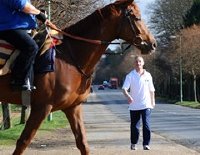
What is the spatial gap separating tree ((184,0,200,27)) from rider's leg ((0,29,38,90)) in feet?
220

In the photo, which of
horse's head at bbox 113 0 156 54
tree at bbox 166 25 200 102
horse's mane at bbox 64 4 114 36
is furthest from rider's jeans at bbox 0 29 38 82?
tree at bbox 166 25 200 102

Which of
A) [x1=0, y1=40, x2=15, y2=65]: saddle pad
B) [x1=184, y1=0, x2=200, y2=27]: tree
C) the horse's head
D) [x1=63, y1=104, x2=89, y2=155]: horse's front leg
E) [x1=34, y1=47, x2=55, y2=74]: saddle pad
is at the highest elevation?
[x1=184, y1=0, x2=200, y2=27]: tree

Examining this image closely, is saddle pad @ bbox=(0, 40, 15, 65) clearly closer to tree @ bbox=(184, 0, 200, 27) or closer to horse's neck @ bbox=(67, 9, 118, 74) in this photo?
horse's neck @ bbox=(67, 9, 118, 74)

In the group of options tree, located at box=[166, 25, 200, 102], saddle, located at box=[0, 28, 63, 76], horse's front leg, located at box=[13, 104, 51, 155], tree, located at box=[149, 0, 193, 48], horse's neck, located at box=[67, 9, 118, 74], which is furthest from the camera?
tree, located at box=[149, 0, 193, 48]

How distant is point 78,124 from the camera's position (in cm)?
838

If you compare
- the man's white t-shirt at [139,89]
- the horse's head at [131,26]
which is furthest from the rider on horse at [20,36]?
the man's white t-shirt at [139,89]

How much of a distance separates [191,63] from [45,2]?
139 ft

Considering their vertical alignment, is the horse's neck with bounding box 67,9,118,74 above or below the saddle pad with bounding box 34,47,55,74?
above

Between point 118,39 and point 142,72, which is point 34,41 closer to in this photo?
point 118,39

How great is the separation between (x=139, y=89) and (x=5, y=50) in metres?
5.68

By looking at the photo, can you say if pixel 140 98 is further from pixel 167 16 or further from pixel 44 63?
pixel 167 16

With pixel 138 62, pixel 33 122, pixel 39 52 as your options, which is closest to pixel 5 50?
pixel 39 52

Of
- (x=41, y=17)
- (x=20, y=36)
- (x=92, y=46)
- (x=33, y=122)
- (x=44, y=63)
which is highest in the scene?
(x=41, y=17)

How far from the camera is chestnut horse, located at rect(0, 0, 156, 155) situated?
25.5 ft
